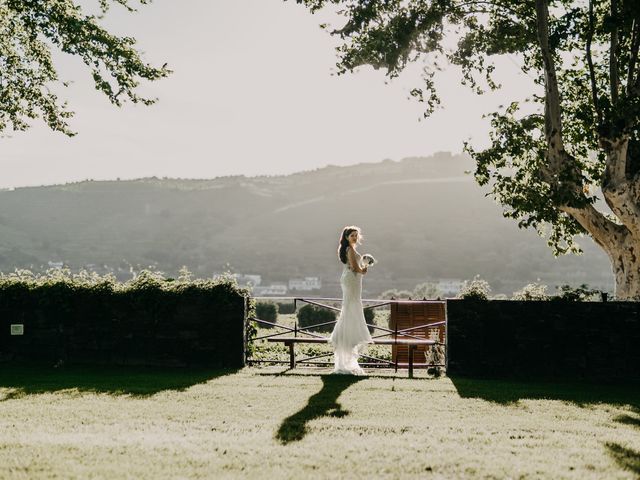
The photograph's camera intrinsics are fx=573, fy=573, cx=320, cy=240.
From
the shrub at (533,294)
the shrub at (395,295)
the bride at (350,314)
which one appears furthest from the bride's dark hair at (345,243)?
the shrub at (395,295)

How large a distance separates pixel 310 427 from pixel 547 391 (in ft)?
14.9

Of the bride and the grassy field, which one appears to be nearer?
the grassy field

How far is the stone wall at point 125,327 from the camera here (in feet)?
36.0

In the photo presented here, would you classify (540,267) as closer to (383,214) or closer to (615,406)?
(383,214)

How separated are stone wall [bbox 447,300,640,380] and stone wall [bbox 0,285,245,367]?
13.8ft

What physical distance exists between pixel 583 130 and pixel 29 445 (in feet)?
41.8

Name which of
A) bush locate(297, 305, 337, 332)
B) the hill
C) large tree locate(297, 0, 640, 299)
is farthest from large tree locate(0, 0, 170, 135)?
the hill

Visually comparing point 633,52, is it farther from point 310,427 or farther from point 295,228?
point 295,228

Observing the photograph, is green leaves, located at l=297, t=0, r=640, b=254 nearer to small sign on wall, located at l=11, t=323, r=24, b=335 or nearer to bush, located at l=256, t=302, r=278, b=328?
small sign on wall, located at l=11, t=323, r=24, b=335

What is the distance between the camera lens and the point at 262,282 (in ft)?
232

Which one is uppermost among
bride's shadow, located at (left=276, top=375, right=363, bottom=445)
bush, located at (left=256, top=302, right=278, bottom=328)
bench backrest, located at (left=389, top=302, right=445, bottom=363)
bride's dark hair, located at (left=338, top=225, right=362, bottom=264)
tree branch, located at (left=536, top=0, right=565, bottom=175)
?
tree branch, located at (left=536, top=0, right=565, bottom=175)

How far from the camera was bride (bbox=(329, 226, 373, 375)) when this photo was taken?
10195 millimetres

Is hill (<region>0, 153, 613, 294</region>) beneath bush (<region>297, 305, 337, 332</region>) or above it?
above

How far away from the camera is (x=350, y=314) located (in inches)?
404
